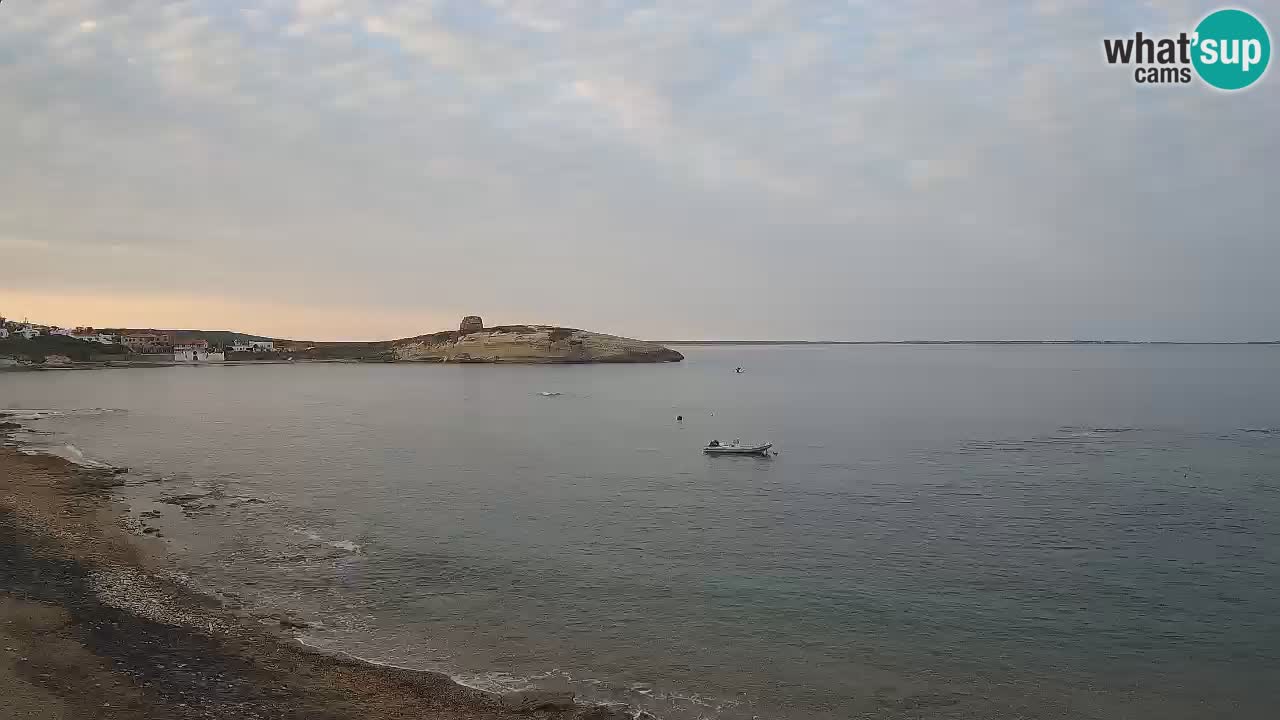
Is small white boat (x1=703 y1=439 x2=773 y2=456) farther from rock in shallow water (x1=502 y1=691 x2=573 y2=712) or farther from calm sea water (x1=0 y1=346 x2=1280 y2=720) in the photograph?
rock in shallow water (x1=502 y1=691 x2=573 y2=712)

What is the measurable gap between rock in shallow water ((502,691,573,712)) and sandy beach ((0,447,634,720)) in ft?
0.11

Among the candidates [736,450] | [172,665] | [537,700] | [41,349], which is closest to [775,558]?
[537,700]

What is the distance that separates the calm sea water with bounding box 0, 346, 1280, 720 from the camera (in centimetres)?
1633

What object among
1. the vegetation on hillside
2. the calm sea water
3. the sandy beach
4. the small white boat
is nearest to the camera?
the sandy beach

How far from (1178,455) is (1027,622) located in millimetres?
36356

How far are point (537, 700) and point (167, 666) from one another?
25.0 ft

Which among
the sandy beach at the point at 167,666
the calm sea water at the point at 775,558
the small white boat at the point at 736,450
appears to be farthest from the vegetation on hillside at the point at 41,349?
the sandy beach at the point at 167,666

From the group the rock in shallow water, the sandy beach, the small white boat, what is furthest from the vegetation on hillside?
the rock in shallow water

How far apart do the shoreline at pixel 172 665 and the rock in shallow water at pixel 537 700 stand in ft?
0.07

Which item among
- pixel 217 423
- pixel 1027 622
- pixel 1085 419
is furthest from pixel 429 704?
pixel 1085 419

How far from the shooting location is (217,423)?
68.3m

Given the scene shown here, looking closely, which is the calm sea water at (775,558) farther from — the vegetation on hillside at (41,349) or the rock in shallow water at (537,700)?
the vegetation on hillside at (41,349)

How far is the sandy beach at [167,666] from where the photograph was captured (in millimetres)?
13688

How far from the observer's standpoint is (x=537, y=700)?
14.7m
